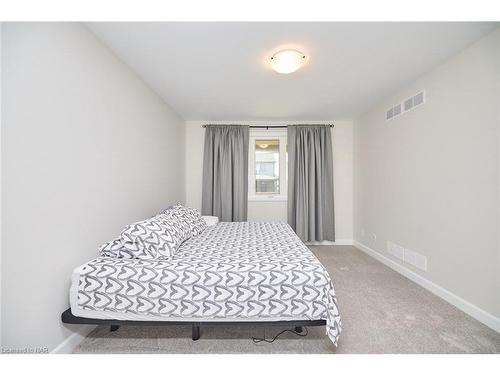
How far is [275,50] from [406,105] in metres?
1.84

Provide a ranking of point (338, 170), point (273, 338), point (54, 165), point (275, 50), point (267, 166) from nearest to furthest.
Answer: point (54, 165), point (273, 338), point (275, 50), point (338, 170), point (267, 166)

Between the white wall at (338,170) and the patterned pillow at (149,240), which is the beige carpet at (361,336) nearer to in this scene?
the patterned pillow at (149,240)

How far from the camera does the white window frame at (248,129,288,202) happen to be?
4.10 m

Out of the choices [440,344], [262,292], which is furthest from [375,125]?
[262,292]

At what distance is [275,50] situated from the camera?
1878mm

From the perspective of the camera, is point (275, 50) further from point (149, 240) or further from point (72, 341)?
point (72, 341)

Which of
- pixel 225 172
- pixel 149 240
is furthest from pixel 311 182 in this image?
pixel 149 240

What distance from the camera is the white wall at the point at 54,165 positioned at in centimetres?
112

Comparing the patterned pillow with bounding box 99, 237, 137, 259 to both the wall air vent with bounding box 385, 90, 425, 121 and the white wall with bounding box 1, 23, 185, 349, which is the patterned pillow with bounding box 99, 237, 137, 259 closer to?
the white wall with bounding box 1, 23, 185, 349

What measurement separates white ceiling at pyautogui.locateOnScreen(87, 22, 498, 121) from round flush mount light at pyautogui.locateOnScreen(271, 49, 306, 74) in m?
0.05

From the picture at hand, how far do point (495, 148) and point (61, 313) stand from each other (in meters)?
3.26

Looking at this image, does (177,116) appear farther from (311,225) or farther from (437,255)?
(437,255)

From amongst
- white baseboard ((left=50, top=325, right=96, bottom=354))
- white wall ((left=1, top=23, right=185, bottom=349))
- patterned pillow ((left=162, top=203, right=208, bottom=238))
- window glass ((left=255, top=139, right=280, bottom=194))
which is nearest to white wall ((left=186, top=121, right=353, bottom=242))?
window glass ((left=255, top=139, right=280, bottom=194))

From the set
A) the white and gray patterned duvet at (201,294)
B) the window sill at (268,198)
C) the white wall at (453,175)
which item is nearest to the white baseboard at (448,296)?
the white wall at (453,175)
